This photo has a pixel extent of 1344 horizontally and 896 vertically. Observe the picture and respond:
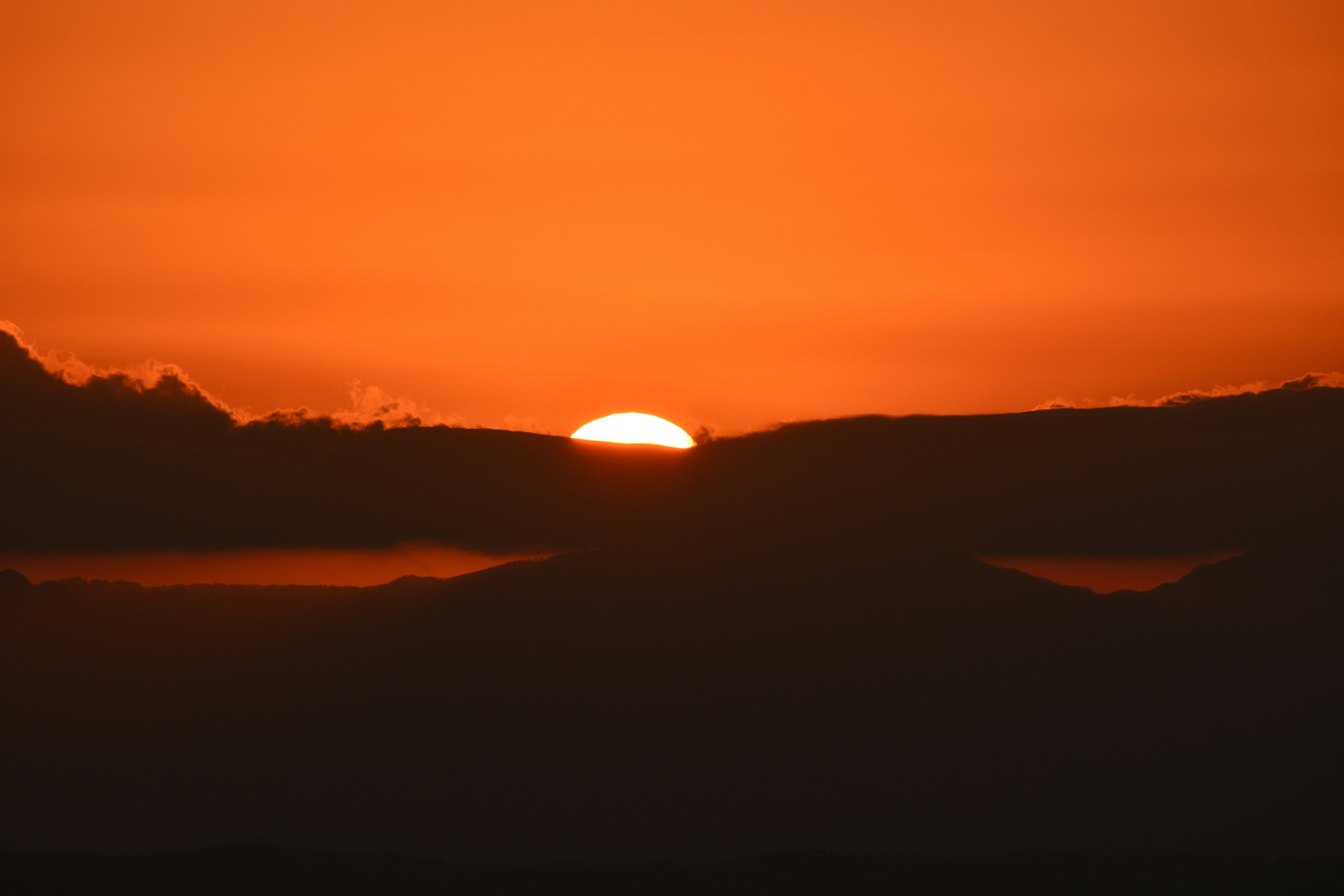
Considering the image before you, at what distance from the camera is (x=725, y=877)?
358 feet

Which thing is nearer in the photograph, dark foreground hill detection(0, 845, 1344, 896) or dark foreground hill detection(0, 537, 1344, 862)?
dark foreground hill detection(0, 845, 1344, 896)

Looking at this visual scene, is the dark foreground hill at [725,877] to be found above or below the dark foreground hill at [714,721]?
below

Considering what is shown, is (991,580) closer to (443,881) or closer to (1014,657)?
(1014,657)

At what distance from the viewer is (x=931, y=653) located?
12431 centimetres

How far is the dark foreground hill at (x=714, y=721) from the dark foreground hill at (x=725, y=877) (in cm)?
168

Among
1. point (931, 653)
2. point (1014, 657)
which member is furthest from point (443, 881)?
point (1014, 657)

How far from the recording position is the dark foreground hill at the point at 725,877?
4090 inches

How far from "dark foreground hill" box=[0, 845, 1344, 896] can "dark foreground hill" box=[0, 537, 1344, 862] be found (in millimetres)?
1675

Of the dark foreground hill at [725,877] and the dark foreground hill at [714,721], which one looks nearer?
the dark foreground hill at [725,877]

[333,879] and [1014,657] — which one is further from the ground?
[1014,657]

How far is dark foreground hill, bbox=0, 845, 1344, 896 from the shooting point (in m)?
104

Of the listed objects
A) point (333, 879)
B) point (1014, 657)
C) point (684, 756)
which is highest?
point (1014, 657)

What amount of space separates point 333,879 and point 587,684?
29.5 m

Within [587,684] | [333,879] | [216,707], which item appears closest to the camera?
[333,879]
